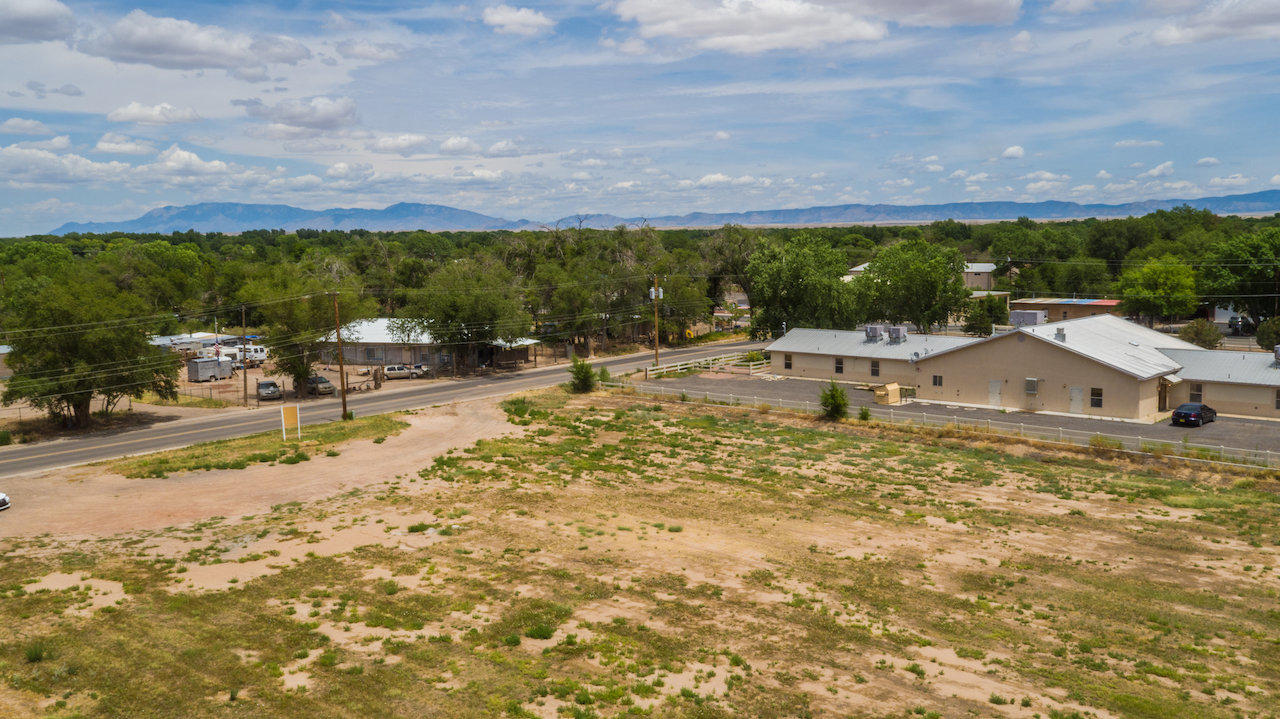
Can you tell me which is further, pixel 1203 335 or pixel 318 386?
pixel 1203 335

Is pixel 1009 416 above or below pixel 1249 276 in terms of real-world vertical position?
below

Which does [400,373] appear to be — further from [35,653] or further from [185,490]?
[35,653]

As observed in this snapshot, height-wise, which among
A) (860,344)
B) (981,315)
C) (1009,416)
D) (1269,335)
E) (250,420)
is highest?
(981,315)

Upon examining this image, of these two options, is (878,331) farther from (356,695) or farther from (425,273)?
(425,273)

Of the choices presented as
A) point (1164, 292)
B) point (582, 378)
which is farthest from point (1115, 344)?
point (1164, 292)

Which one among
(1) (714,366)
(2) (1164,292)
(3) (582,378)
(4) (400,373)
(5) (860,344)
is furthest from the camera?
(2) (1164,292)

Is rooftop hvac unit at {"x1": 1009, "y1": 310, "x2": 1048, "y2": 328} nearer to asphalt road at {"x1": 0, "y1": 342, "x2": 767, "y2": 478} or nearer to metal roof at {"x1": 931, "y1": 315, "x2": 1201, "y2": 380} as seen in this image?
metal roof at {"x1": 931, "y1": 315, "x2": 1201, "y2": 380}

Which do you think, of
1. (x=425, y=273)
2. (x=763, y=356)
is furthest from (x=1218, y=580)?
(x=425, y=273)
